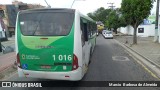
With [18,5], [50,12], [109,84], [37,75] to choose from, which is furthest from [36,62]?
[18,5]

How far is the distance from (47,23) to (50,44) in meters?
0.78

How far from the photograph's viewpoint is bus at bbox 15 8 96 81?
7703mm

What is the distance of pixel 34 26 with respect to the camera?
26.5 ft

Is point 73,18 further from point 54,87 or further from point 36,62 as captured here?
point 54,87

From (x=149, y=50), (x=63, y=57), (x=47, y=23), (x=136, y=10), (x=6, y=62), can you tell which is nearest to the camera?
(x=63, y=57)

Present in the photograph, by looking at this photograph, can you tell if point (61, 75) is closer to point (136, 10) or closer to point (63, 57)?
point (63, 57)

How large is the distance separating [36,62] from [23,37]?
98 cm

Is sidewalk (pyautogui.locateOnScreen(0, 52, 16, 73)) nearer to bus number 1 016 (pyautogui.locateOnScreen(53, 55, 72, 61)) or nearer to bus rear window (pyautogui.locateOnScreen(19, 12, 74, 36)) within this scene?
bus rear window (pyautogui.locateOnScreen(19, 12, 74, 36))

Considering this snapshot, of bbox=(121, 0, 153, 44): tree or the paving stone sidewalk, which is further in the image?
bbox=(121, 0, 153, 44): tree

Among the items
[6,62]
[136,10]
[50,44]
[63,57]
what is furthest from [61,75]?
[136,10]

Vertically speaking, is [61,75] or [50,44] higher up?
[50,44]

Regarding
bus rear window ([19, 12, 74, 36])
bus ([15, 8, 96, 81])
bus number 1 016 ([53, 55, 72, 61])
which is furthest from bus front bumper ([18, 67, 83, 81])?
bus rear window ([19, 12, 74, 36])

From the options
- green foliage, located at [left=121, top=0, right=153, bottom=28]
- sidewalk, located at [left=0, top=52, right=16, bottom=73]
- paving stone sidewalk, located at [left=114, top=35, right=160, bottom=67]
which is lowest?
sidewalk, located at [left=0, top=52, right=16, bottom=73]

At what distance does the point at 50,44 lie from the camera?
7.76 m
